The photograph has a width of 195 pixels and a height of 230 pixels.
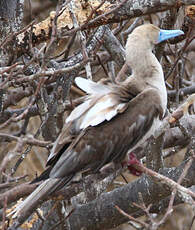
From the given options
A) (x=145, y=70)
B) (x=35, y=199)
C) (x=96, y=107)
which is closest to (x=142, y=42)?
(x=145, y=70)

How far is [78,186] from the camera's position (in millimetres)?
3740

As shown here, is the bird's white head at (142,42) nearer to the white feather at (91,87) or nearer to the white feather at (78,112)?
the white feather at (91,87)

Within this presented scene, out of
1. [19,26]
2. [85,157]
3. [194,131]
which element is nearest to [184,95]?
[194,131]

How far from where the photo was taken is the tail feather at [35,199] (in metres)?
3.54

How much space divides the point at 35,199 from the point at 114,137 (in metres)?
0.68

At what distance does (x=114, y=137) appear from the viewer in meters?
3.92

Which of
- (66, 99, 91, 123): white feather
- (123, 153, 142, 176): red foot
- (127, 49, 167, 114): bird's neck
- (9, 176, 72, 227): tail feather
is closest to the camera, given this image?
(9, 176, 72, 227): tail feather

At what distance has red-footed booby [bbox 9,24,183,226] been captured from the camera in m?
3.78

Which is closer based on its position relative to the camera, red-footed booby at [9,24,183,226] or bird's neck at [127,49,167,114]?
red-footed booby at [9,24,183,226]

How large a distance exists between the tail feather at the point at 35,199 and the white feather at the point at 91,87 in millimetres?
640

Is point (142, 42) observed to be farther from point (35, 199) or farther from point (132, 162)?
point (35, 199)

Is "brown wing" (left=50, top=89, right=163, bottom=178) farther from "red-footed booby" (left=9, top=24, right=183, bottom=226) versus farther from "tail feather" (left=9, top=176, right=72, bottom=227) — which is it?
"tail feather" (left=9, top=176, right=72, bottom=227)

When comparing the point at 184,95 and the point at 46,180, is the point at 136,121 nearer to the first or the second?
the point at 46,180

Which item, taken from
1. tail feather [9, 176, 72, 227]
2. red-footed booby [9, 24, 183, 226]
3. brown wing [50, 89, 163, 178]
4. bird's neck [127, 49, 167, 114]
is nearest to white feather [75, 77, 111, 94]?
red-footed booby [9, 24, 183, 226]
